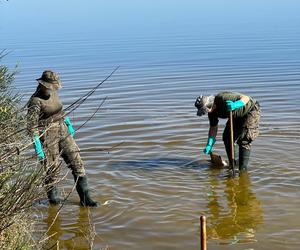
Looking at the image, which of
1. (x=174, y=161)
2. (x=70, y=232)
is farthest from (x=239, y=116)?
(x=70, y=232)

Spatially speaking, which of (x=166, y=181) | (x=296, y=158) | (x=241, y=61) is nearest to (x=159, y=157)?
(x=166, y=181)

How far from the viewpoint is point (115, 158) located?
12062mm

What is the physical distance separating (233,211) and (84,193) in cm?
221

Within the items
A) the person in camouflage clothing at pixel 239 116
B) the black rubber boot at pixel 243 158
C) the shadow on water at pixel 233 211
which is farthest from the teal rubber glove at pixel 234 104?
the shadow on water at pixel 233 211

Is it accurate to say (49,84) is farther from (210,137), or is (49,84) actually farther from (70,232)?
(210,137)

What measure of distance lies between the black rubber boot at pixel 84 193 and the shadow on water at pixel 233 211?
5.81 feet

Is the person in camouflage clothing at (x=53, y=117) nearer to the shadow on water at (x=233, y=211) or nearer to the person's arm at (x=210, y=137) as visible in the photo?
the shadow on water at (x=233, y=211)

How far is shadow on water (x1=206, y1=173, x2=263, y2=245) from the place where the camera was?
307 inches

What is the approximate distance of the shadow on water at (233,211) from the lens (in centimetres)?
780

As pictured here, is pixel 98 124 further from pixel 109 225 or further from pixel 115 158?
pixel 109 225

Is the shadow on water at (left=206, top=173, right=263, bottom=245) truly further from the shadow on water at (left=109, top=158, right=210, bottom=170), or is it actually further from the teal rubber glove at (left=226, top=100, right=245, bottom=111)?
the teal rubber glove at (left=226, top=100, right=245, bottom=111)

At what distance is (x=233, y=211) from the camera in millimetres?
8734

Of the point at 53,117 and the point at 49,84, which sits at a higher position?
Result: the point at 49,84

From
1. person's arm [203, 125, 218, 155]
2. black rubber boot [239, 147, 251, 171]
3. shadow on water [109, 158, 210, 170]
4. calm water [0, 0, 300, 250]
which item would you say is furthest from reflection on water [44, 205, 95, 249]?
black rubber boot [239, 147, 251, 171]
